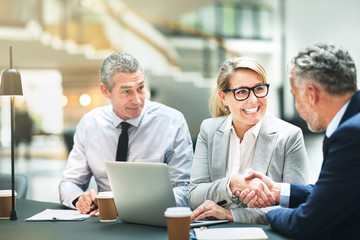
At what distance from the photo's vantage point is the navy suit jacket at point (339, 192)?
1476 mm

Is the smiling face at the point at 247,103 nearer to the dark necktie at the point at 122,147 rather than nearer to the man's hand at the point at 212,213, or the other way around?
the man's hand at the point at 212,213

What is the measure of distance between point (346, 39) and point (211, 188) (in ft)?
43.7

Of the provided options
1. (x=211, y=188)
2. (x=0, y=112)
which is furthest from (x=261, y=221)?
(x=0, y=112)

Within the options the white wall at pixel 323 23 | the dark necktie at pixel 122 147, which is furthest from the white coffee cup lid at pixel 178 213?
the white wall at pixel 323 23

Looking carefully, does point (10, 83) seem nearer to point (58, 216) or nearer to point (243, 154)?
point (58, 216)

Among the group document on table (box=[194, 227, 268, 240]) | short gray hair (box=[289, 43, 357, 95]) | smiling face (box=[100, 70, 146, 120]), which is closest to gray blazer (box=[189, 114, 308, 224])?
document on table (box=[194, 227, 268, 240])

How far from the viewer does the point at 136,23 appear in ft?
39.3

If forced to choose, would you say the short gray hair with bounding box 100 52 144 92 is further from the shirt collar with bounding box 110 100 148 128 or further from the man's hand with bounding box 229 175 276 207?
the man's hand with bounding box 229 175 276 207

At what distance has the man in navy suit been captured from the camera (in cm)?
148

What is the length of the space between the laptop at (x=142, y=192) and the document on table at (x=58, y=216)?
0.25 m

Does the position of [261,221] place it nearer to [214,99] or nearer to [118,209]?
[118,209]

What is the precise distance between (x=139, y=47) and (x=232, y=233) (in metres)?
10.4

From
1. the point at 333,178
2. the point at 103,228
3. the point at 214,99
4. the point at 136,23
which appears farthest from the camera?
the point at 136,23

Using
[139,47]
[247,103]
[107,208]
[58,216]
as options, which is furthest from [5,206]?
[139,47]
